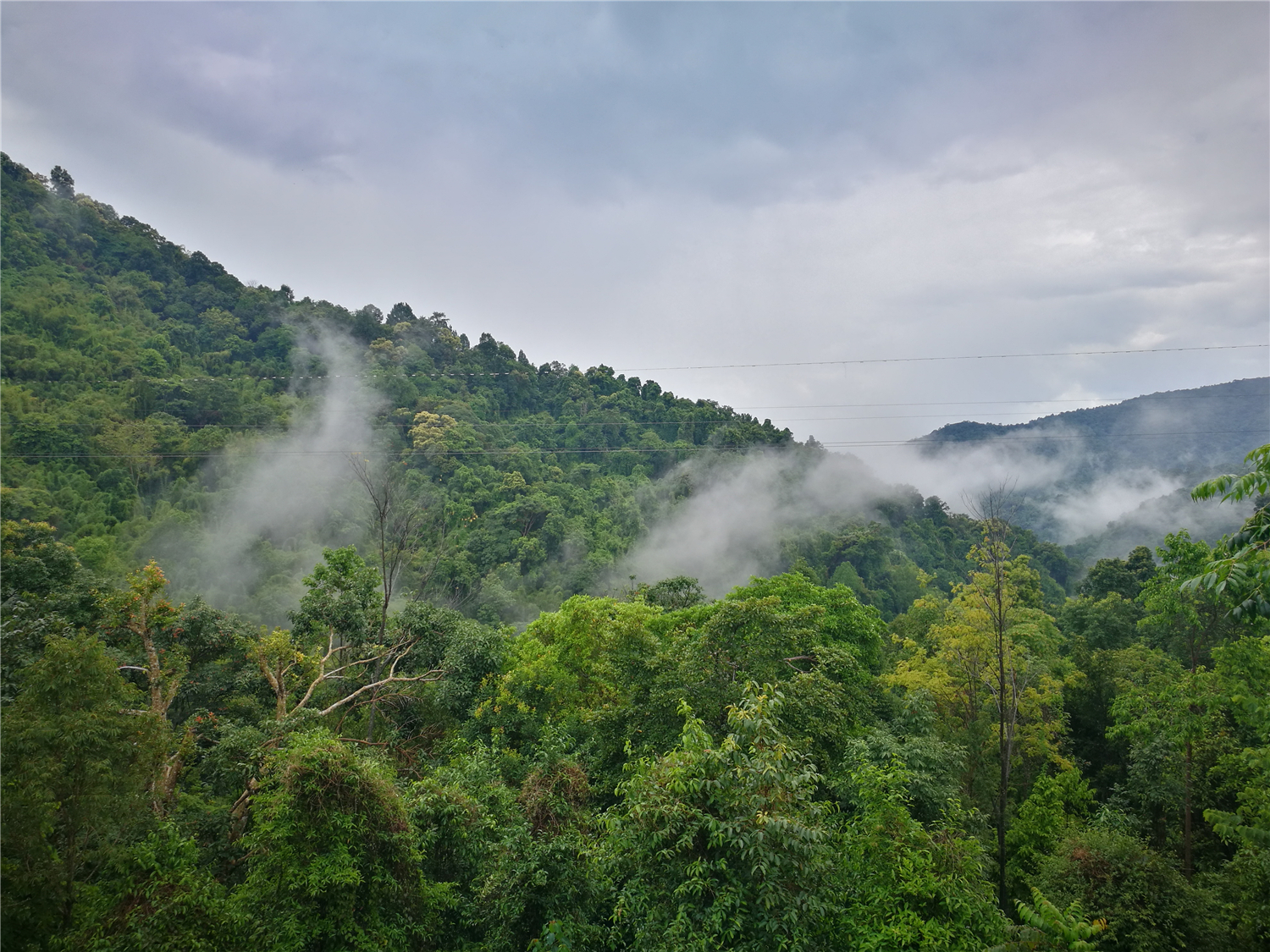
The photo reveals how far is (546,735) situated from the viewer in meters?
13.3

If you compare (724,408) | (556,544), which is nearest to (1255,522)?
(556,544)

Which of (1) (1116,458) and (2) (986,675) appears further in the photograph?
(1) (1116,458)

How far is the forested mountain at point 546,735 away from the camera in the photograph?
6.54 m

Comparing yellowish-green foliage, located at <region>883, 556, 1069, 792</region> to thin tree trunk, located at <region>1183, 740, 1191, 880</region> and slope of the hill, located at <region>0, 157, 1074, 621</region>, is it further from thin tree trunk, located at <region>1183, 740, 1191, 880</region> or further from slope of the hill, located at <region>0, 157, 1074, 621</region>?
slope of the hill, located at <region>0, 157, 1074, 621</region>

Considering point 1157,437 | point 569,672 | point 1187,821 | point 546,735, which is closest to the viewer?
point 546,735

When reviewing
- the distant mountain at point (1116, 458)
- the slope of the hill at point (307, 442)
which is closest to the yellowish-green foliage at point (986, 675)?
the slope of the hill at point (307, 442)

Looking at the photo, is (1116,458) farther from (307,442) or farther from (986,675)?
(307,442)

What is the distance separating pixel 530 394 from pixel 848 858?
63.0 m

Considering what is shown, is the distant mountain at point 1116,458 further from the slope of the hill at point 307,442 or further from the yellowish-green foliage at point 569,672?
the yellowish-green foliage at point 569,672

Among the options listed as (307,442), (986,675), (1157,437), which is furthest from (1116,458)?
(307,442)

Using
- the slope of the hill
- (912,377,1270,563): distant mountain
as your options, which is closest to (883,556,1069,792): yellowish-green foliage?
the slope of the hill

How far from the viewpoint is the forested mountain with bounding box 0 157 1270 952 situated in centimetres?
654

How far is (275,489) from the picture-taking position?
1677 inches

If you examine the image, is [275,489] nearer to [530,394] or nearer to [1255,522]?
[530,394]
